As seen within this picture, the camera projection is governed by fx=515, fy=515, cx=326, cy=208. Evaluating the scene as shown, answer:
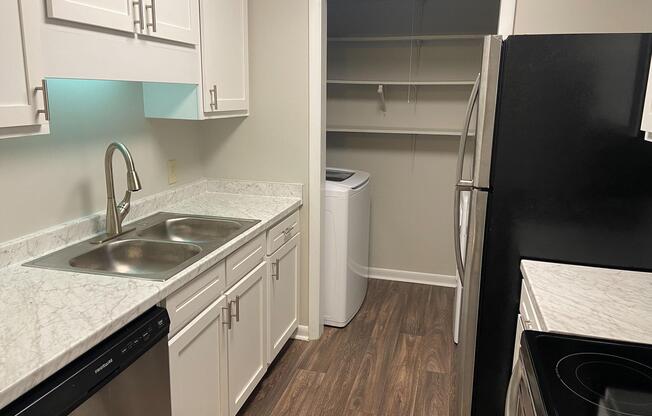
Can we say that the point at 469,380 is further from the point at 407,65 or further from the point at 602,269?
the point at 407,65

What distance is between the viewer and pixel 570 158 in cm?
178

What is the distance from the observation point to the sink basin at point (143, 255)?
2025 mm

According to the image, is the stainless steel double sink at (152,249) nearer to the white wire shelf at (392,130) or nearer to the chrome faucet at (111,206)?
the chrome faucet at (111,206)

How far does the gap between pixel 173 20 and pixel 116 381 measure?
54.7 inches

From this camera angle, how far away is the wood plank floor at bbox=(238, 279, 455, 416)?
253cm

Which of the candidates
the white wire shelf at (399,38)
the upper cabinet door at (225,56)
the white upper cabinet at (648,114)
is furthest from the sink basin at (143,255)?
the white wire shelf at (399,38)

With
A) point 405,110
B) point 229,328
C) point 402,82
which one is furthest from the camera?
point 405,110

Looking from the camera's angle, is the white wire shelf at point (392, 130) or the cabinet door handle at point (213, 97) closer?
the cabinet door handle at point (213, 97)

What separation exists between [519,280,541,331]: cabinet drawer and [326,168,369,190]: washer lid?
1530mm

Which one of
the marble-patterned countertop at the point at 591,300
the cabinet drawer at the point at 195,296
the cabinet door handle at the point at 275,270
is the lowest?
the cabinet door handle at the point at 275,270

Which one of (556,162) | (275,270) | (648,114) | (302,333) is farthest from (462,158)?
(302,333)

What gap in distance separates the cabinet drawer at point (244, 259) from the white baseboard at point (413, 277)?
194cm

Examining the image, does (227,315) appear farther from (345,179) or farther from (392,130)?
(392,130)

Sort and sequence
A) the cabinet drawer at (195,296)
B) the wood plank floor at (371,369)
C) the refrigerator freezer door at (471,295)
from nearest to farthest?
the cabinet drawer at (195,296) < the refrigerator freezer door at (471,295) < the wood plank floor at (371,369)
